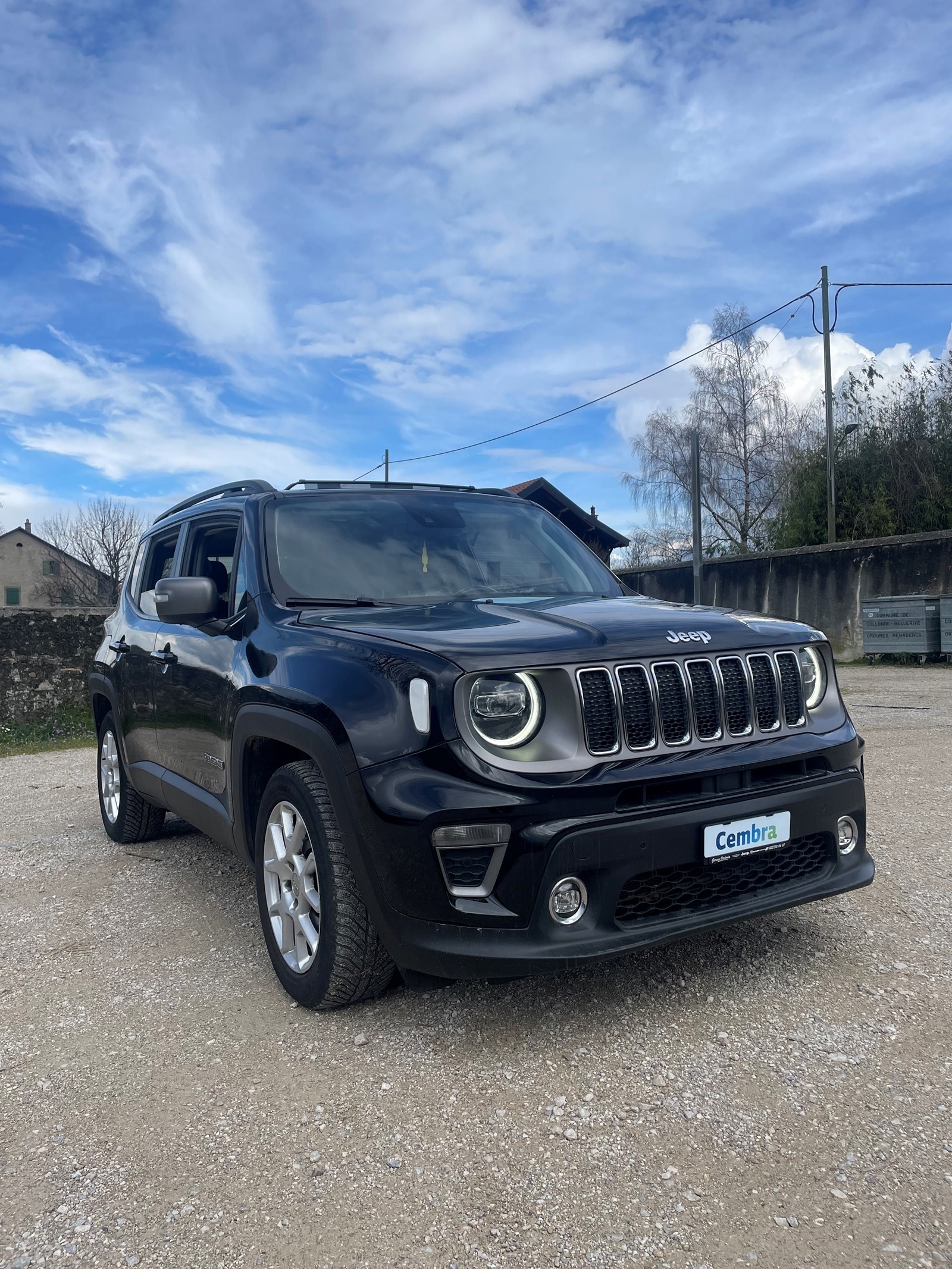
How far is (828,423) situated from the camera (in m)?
21.7

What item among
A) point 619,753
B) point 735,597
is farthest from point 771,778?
point 735,597

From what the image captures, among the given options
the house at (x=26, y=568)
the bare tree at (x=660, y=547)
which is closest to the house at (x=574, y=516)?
the bare tree at (x=660, y=547)

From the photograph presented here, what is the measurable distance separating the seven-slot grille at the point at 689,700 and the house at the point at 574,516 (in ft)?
85.6

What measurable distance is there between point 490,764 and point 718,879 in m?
0.81

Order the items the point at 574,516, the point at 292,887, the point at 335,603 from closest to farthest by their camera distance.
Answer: the point at 292,887, the point at 335,603, the point at 574,516

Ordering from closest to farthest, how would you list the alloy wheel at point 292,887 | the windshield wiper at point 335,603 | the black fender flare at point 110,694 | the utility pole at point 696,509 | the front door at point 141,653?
the alloy wheel at point 292,887, the windshield wiper at point 335,603, the front door at point 141,653, the black fender flare at point 110,694, the utility pole at point 696,509

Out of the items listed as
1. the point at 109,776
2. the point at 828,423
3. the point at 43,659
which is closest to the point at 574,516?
the point at 828,423

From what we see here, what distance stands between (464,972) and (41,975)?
6.23 ft

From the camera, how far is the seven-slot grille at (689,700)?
2.69 meters

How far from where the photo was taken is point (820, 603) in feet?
61.8

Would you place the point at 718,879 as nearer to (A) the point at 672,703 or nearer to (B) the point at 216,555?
(A) the point at 672,703

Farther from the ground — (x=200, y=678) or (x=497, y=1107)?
(x=200, y=678)

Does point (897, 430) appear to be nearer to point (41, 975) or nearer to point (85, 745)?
point (85, 745)

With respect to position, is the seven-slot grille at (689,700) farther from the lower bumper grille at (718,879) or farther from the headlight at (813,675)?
the lower bumper grille at (718,879)
